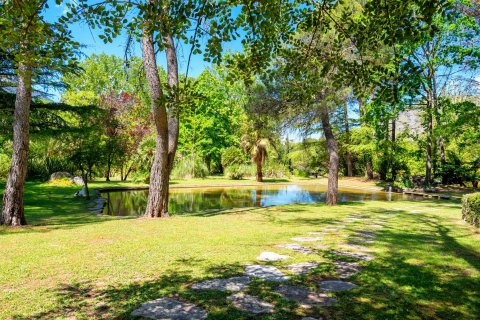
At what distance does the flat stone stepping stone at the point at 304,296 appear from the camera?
9.82ft

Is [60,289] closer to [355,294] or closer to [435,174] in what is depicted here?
[355,294]

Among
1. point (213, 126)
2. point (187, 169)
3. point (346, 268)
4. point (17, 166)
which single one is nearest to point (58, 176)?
point (187, 169)

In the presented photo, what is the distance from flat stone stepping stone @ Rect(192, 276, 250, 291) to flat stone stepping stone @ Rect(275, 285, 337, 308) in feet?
1.32

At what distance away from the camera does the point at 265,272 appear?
3.88m

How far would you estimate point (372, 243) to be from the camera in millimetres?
5684

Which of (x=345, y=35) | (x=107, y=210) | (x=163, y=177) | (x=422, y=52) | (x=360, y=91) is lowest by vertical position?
(x=107, y=210)

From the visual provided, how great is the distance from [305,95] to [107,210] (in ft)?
37.2

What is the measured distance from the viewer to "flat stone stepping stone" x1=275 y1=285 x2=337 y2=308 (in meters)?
2.99

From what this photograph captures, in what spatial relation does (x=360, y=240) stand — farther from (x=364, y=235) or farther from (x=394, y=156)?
(x=394, y=156)

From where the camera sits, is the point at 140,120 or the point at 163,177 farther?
the point at 140,120

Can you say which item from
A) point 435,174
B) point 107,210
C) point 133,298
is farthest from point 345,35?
point 435,174

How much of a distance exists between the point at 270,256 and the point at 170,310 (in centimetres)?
212

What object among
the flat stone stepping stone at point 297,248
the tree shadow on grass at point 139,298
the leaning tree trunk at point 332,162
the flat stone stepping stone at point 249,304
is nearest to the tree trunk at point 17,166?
the tree shadow on grass at point 139,298

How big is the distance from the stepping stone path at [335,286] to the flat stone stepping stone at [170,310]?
4.54 ft
